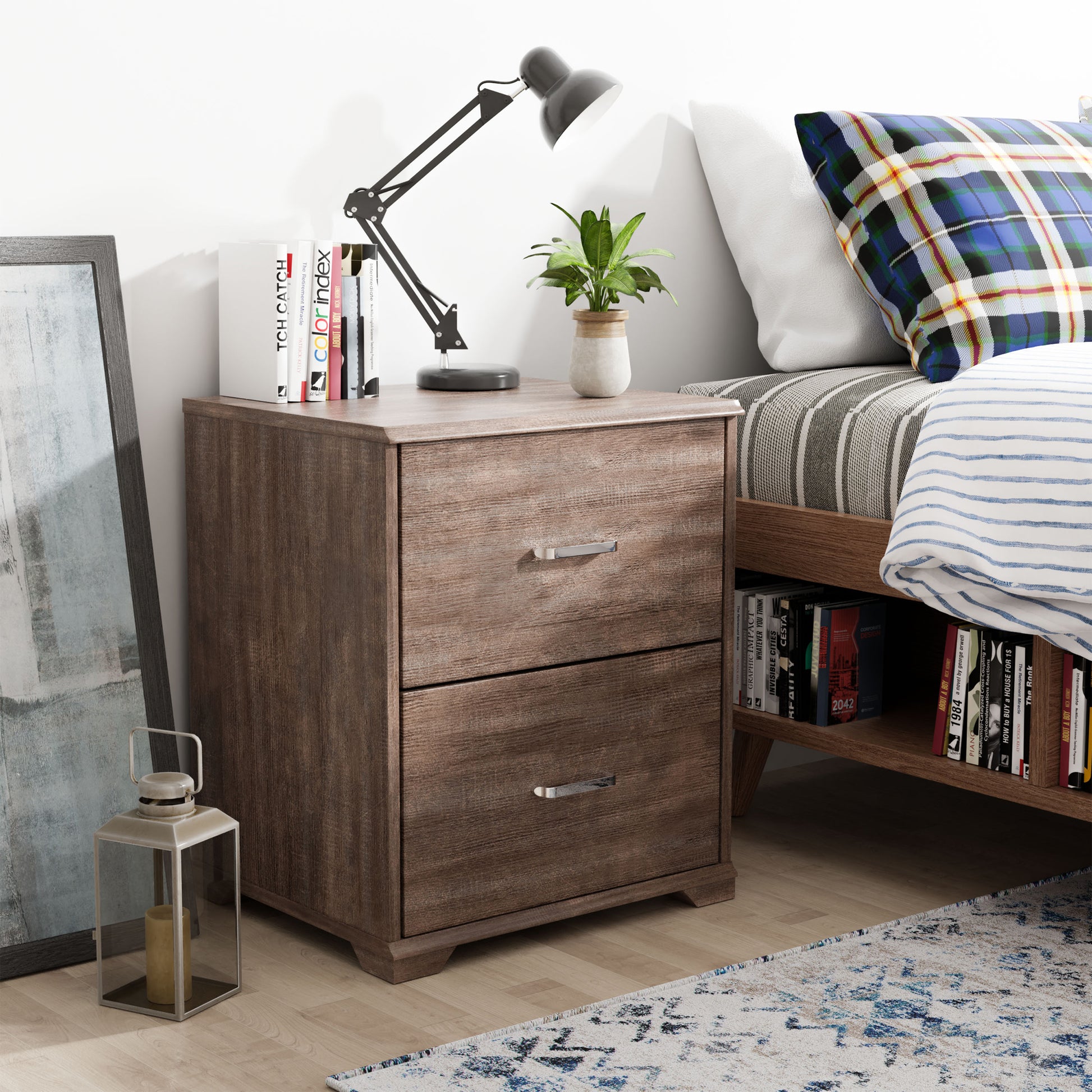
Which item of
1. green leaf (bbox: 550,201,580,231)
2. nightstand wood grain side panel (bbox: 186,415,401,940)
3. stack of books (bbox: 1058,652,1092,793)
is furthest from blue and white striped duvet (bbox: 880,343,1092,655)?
nightstand wood grain side panel (bbox: 186,415,401,940)

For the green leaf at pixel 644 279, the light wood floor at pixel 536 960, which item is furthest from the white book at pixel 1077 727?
the green leaf at pixel 644 279

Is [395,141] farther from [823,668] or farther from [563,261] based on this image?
[823,668]

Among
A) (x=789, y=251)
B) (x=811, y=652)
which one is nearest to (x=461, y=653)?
(x=811, y=652)

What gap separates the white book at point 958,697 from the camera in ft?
6.08

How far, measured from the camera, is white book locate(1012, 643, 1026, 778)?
1.79m

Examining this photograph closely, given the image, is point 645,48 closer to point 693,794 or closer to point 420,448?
point 420,448

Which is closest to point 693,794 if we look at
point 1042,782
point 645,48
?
point 1042,782

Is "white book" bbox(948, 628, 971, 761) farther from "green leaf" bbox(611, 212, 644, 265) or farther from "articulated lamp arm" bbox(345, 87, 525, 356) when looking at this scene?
"articulated lamp arm" bbox(345, 87, 525, 356)

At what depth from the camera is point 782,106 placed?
2.39 meters

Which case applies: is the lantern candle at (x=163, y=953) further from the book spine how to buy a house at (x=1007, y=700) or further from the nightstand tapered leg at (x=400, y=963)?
the book spine how to buy a house at (x=1007, y=700)

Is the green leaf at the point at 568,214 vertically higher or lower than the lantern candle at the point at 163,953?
higher

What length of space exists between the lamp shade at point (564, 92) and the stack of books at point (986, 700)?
2.50ft

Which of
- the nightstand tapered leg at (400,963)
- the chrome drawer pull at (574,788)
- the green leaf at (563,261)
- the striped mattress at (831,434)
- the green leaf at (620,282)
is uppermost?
the green leaf at (563,261)

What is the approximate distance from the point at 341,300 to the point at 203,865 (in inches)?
26.5
